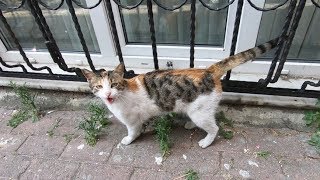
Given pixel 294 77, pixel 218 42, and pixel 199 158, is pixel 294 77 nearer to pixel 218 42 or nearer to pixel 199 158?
pixel 218 42

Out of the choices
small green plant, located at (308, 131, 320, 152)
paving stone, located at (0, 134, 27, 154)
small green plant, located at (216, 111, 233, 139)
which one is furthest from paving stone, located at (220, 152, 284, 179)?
paving stone, located at (0, 134, 27, 154)

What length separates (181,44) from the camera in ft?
7.50

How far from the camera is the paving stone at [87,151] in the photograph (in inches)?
78.7

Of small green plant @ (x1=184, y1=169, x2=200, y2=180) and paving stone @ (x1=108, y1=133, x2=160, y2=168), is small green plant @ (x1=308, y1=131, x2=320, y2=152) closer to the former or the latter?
small green plant @ (x1=184, y1=169, x2=200, y2=180)

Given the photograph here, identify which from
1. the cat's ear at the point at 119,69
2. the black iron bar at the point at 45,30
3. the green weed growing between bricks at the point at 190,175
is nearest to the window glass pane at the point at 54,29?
the black iron bar at the point at 45,30

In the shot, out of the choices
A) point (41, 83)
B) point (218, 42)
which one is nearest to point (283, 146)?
point (218, 42)

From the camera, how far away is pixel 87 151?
2.05 m

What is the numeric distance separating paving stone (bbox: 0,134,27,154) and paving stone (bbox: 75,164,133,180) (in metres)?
0.64

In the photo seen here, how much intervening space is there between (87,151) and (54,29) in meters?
1.15

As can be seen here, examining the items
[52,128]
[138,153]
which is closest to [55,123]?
[52,128]

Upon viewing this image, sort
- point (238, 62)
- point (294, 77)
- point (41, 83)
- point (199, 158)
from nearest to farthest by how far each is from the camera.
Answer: point (238, 62), point (199, 158), point (294, 77), point (41, 83)

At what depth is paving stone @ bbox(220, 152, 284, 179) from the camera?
1.78m

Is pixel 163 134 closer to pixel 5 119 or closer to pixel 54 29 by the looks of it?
pixel 54 29

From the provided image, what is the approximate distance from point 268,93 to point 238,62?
1.68 ft
